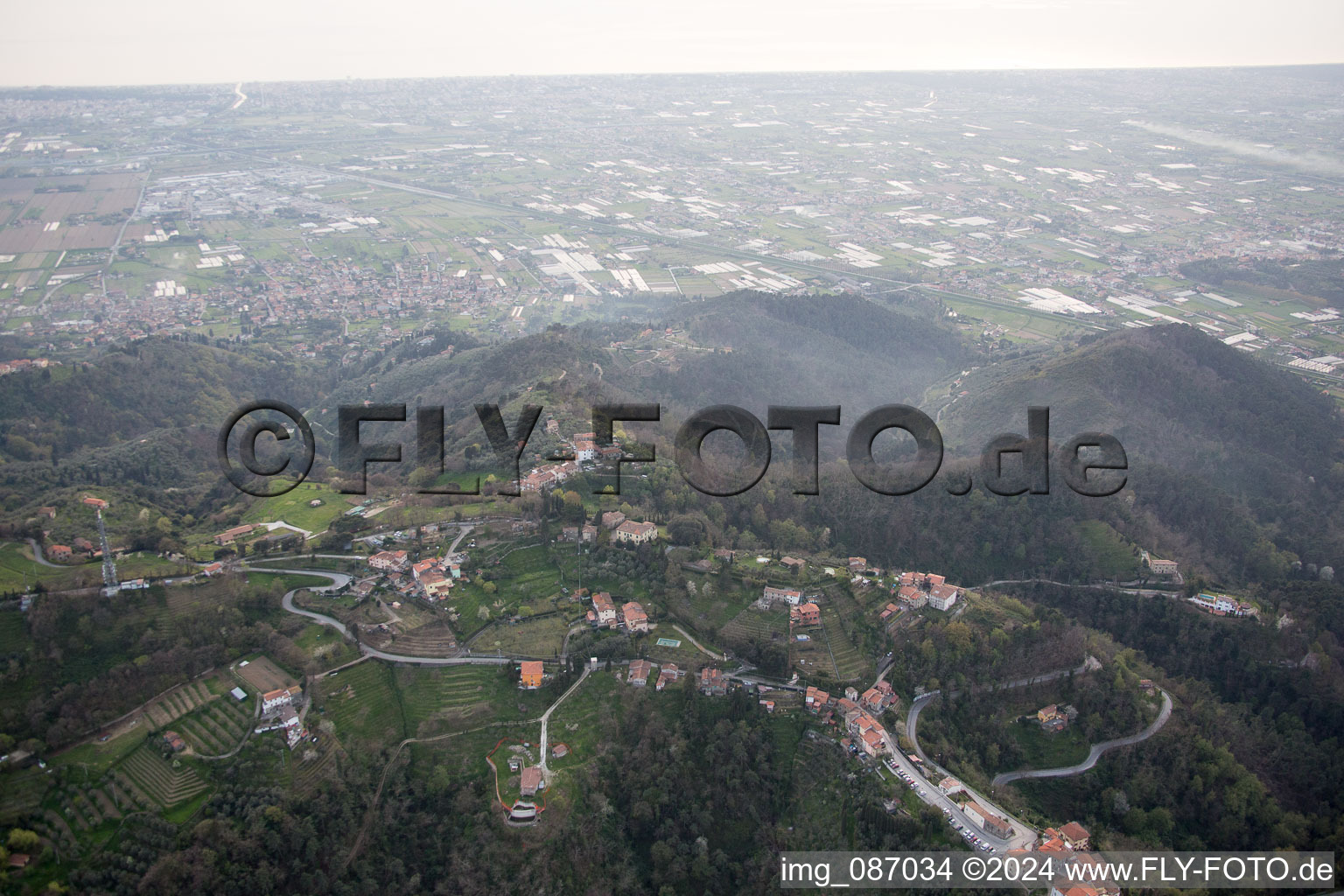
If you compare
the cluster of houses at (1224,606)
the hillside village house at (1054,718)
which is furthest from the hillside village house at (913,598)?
the cluster of houses at (1224,606)

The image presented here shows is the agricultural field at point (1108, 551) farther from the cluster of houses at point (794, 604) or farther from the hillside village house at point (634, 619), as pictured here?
the hillside village house at point (634, 619)

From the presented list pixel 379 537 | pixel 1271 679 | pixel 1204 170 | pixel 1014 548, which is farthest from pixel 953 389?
pixel 1204 170

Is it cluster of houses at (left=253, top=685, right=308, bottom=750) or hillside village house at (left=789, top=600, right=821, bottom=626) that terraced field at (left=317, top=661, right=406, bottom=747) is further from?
hillside village house at (left=789, top=600, right=821, bottom=626)

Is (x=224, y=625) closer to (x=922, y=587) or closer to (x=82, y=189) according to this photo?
(x=922, y=587)

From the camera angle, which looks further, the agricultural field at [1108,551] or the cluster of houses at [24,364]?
the cluster of houses at [24,364]

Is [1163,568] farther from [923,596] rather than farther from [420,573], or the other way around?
[420,573]

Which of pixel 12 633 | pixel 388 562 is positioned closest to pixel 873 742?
pixel 388 562

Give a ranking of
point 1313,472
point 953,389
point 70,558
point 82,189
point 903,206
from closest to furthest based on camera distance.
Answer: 1. point 70,558
2. point 1313,472
3. point 953,389
4. point 82,189
5. point 903,206
